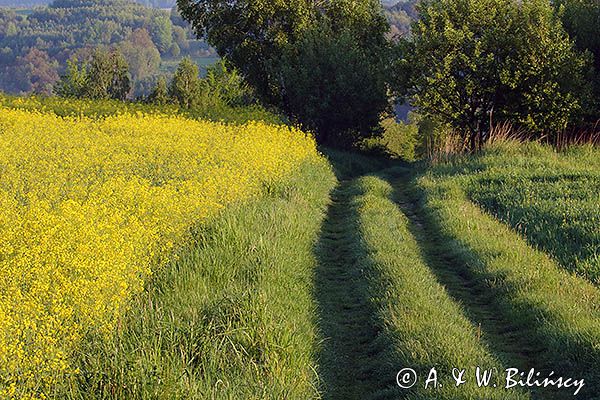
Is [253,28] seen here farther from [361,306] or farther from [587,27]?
[361,306]

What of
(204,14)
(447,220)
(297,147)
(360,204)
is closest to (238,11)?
(204,14)

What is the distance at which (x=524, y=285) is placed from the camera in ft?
31.7

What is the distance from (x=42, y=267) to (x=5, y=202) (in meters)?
3.06

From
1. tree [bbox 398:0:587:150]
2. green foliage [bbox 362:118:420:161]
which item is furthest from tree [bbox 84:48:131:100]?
tree [bbox 398:0:587:150]

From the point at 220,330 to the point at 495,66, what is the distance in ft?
71.2

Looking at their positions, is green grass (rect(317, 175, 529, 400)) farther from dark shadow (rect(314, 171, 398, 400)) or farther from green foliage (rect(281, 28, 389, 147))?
green foliage (rect(281, 28, 389, 147))

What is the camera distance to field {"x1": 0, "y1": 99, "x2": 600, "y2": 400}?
6.40 metres

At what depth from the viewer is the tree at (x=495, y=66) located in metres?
25.5

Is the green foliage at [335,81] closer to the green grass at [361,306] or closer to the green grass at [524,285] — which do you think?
the green grass at [524,285]

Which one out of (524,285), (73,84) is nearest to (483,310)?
(524,285)

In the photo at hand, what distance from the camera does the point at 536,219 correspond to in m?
13.5

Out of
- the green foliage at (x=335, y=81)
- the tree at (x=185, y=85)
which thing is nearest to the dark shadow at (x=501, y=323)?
the green foliage at (x=335, y=81)

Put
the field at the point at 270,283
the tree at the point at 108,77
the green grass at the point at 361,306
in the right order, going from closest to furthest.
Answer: the field at the point at 270,283 < the green grass at the point at 361,306 < the tree at the point at 108,77

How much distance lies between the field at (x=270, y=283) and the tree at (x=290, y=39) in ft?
58.7
